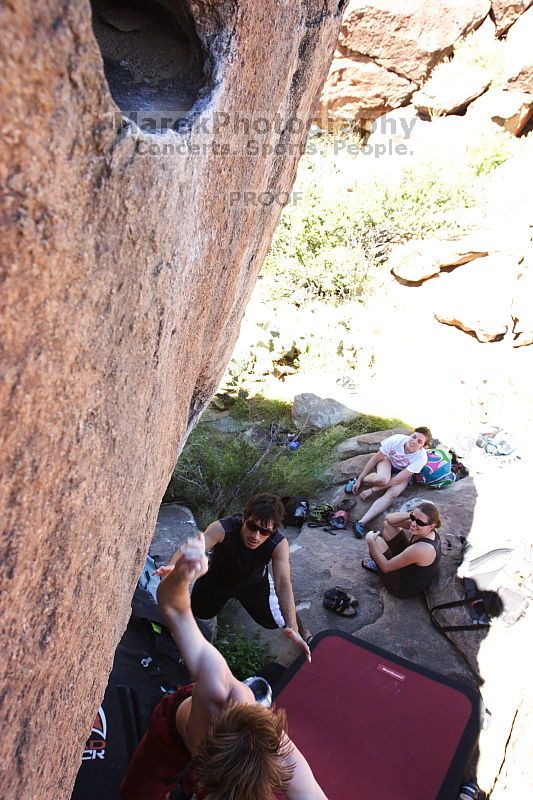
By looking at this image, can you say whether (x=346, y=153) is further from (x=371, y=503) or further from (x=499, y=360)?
(x=371, y=503)

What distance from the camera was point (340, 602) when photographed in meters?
4.28

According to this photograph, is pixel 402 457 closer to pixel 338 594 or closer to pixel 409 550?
pixel 409 550

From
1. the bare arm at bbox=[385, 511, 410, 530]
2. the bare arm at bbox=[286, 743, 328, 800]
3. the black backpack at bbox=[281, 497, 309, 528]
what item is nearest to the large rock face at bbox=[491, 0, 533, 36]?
the black backpack at bbox=[281, 497, 309, 528]

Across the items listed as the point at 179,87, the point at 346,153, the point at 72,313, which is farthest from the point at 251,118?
the point at 346,153


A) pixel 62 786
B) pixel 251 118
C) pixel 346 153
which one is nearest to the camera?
pixel 62 786

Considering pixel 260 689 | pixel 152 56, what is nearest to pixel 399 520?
pixel 260 689

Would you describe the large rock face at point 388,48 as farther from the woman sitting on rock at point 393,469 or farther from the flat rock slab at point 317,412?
the woman sitting on rock at point 393,469

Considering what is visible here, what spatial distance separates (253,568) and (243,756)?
174 centimetres

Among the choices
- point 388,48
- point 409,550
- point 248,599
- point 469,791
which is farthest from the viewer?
point 388,48

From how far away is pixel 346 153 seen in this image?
12508 mm

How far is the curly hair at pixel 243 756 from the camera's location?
1.61 m

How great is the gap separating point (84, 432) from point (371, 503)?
15.6 feet

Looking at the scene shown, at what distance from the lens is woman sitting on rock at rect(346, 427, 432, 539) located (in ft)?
17.7

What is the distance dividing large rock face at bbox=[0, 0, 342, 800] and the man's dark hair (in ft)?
3.70
